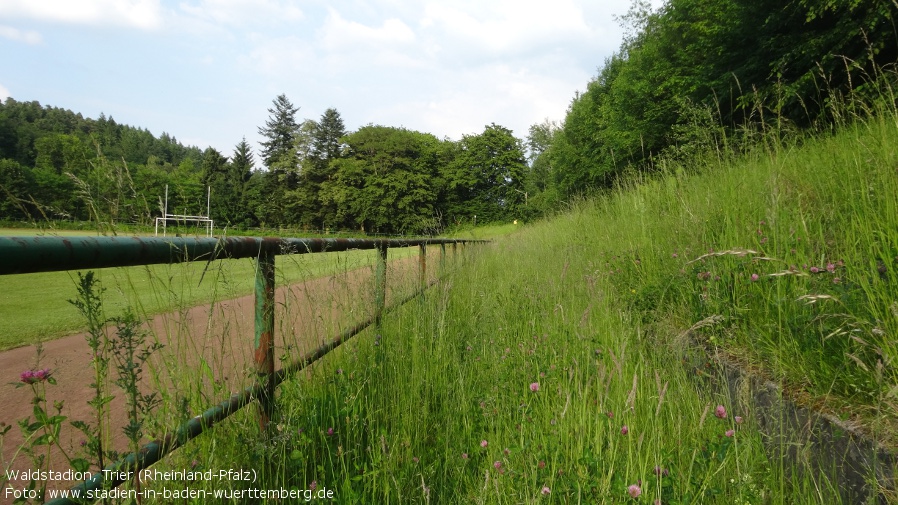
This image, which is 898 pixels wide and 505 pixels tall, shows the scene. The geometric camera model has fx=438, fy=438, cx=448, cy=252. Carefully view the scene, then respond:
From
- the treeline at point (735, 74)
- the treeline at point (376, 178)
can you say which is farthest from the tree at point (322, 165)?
the treeline at point (735, 74)

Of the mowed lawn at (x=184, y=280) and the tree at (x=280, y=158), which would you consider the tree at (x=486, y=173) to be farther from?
the mowed lawn at (x=184, y=280)

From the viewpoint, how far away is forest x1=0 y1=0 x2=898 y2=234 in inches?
104

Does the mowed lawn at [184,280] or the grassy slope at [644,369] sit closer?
the mowed lawn at [184,280]

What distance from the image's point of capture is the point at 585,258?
5.79 meters

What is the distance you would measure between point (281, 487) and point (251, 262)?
916 mm

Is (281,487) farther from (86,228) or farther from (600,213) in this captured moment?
(600,213)

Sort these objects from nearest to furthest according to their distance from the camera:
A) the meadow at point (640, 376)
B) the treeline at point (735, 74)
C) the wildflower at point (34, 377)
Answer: the wildflower at point (34, 377)
the meadow at point (640, 376)
the treeline at point (735, 74)

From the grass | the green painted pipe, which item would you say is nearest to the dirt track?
the grass

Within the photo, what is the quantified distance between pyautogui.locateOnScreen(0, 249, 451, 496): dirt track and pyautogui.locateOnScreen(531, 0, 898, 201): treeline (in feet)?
11.8

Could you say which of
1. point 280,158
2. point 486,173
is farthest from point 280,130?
point 486,173

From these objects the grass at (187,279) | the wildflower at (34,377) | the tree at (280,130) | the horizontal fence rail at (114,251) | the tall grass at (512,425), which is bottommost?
the tall grass at (512,425)

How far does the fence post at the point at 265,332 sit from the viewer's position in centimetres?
178

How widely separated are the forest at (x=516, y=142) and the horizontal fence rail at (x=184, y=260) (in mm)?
324

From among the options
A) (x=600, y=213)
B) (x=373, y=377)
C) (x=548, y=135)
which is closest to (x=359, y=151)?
(x=548, y=135)
